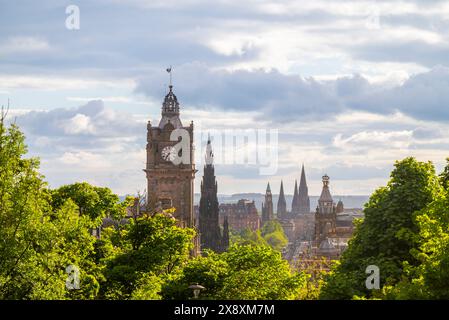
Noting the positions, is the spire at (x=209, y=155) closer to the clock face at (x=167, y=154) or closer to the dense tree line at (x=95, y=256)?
the clock face at (x=167, y=154)

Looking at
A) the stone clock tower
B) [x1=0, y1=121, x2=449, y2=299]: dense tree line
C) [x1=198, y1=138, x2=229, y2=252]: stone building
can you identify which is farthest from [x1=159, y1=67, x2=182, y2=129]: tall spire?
[x1=0, y1=121, x2=449, y2=299]: dense tree line

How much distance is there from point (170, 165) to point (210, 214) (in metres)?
36.7

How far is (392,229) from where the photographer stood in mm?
53219

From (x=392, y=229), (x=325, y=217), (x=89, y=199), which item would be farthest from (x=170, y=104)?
(x=392, y=229)

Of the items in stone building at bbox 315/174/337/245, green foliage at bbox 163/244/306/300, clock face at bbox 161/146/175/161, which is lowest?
green foliage at bbox 163/244/306/300

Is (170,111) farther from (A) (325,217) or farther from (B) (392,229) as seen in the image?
(B) (392,229)

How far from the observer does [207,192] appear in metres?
181

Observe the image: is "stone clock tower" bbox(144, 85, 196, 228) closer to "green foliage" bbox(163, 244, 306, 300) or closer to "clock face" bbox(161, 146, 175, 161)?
"clock face" bbox(161, 146, 175, 161)

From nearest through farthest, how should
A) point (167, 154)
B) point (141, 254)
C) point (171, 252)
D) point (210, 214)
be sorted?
point (141, 254) < point (171, 252) < point (167, 154) < point (210, 214)

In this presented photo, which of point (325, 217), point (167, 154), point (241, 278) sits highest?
point (167, 154)

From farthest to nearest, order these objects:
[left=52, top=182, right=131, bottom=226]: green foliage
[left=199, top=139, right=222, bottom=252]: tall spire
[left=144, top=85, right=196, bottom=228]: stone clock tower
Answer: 1. [left=199, top=139, right=222, bottom=252]: tall spire
2. [left=144, top=85, right=196, bottom=228]: stone clock tower
3. [left=52, top=182, right=131, bottom=226]: green foliage

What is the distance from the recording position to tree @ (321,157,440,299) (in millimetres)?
51500

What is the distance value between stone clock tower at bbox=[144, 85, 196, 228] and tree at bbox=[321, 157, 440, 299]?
7945 cm
